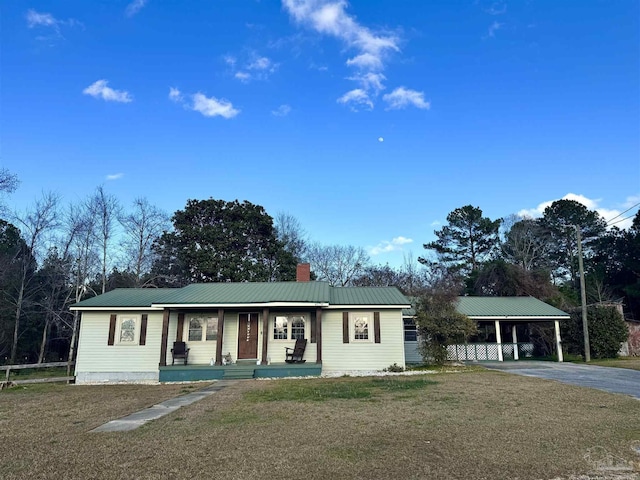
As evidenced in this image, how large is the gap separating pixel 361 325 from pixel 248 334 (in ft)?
15.5

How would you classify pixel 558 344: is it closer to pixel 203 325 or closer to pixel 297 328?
pixel 297 328

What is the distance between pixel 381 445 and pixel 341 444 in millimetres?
531

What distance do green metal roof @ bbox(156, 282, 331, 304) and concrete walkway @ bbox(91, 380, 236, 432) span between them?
193 inches

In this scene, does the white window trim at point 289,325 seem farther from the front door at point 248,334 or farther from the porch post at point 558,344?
the porch post at point 558,344

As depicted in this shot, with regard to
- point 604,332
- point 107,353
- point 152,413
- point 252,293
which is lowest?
point 152,413

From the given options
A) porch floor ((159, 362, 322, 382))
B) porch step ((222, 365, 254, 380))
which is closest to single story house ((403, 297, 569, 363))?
porch floor ((159, 362, 322, 382))

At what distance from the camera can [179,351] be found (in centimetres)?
1598

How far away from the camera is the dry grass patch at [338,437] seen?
4488mm

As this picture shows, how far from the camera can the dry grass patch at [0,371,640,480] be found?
4.49 metres

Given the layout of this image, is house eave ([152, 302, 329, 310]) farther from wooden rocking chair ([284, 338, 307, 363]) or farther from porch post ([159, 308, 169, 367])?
wooden rocking chair ([284, 338, 307, 363])

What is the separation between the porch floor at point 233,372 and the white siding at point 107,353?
1388 mm

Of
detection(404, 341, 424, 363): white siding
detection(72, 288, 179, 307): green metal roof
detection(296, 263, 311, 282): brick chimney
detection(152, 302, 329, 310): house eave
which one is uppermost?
detection(296, 263, 311, 282): brick chimney

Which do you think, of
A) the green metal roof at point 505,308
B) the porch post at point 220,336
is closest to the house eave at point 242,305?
the porch post at point 220,336

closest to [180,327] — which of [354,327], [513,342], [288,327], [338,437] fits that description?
[288,327]
